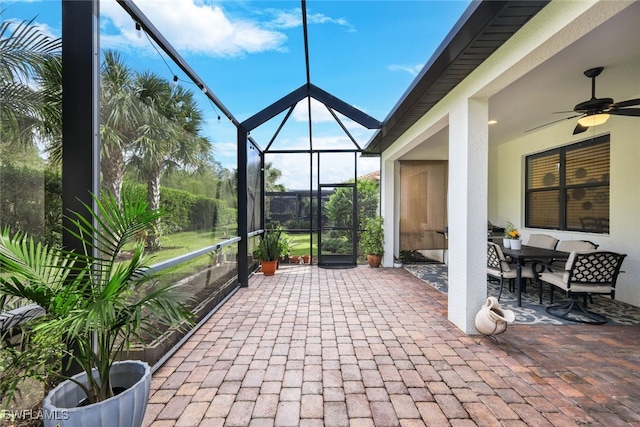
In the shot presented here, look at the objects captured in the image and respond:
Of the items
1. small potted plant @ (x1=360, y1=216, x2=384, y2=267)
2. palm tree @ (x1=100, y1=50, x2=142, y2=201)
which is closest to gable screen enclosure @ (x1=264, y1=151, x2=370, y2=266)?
small potted plant @ (x1=360, y1=216, x2=384, y2=267)

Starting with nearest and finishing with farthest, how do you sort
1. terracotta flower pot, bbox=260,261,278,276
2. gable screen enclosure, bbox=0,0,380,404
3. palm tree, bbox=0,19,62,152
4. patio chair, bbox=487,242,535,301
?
palm tree, bbox=0,19,62,152 → gable screen enclosure, bbox=0,0,380,404 → patio chair, bbox=487,242,535,301 → terracotta flower pot, bbox=260,261,278,276

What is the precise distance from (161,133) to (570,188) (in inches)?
263

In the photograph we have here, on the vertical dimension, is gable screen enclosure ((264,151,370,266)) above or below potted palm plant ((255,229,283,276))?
above

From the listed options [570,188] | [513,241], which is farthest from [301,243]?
[570,188]

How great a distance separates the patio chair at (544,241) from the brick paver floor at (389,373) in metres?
1.82

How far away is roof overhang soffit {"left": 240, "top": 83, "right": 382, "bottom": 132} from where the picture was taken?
504cm

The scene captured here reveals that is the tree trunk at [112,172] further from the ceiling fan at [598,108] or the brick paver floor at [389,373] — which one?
the ceiling fan at [598,108]

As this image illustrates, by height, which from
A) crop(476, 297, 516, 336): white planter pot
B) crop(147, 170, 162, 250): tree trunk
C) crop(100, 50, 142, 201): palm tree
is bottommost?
crop(476, 297, 516, 336): white planter pot

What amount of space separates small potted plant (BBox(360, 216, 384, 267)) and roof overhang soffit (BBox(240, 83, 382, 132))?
2395 mm

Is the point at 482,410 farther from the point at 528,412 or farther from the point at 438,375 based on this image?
the point at 438,375

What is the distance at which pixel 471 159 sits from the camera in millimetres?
3062

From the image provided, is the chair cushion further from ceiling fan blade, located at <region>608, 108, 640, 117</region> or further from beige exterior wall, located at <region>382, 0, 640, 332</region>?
ceiling fan blade, located at <region>608, 108, 640, 117</region>

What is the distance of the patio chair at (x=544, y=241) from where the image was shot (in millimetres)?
4800

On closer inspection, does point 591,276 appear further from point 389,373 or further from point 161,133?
point 161,133
